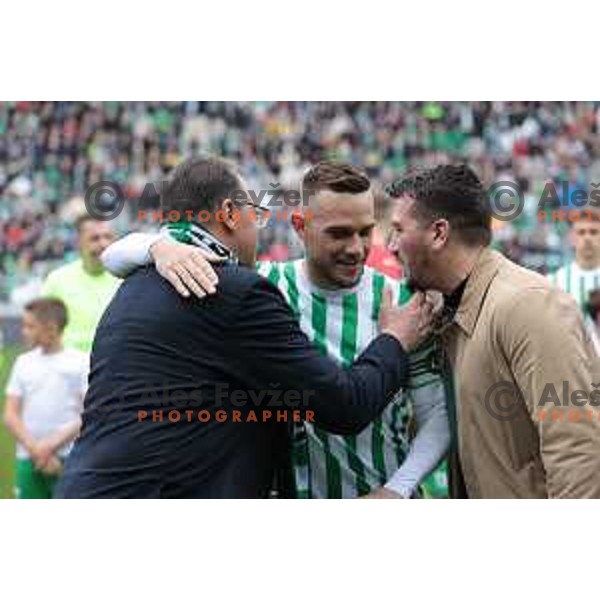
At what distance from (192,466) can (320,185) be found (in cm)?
69

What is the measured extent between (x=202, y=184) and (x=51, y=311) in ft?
8.45

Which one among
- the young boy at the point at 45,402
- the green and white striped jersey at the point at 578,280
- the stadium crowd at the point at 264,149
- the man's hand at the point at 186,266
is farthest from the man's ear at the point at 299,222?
the stadium crowd at the point at 264,149

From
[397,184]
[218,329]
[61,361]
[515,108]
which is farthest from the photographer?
[515,108]

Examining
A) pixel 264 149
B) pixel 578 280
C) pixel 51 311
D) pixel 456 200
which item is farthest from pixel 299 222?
pixel 264 149

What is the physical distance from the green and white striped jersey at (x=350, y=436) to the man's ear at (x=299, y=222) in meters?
0.14

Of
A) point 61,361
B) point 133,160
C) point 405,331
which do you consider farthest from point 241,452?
point 133,160

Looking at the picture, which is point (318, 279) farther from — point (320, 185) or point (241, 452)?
point (241, 452)

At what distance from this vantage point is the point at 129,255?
2307 millimetres

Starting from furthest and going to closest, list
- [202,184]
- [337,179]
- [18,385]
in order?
[18,385], [337,179], [202,184]

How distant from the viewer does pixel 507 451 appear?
2.22m

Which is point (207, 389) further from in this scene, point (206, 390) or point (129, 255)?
point (129, 255)

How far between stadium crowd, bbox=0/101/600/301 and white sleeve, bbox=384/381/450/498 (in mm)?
3209

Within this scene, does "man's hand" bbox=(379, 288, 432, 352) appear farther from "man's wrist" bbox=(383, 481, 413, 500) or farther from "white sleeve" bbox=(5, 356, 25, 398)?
"white sleeve" bbox=(5, 356, 25, 398)

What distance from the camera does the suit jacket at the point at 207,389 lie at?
2.11 m
